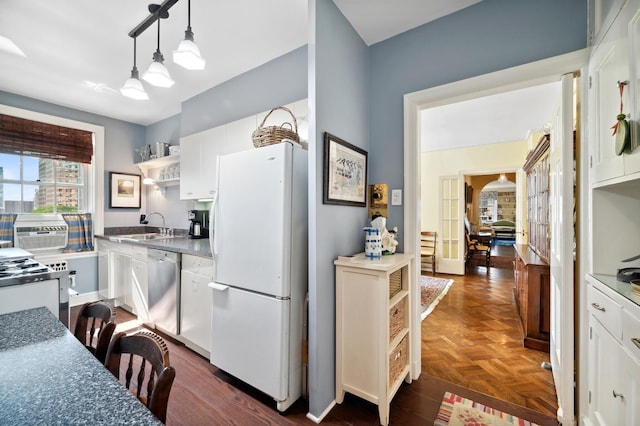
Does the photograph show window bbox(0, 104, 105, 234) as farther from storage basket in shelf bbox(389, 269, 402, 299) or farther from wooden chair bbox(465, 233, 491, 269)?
wooden chair bbox(465, 233, 491, 269)

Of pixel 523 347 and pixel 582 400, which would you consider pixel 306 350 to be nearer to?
pixel 582 400

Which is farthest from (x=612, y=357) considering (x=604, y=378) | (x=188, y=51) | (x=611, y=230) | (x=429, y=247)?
(x=429, y=247)

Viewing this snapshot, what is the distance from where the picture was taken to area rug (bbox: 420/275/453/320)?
138 inches

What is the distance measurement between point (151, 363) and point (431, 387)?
1.89 metres

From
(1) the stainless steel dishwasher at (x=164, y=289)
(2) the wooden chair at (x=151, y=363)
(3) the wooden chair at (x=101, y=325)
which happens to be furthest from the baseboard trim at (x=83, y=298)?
(2) the wooden chair at (x=151, y=363)

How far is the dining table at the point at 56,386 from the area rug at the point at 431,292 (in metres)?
2.96

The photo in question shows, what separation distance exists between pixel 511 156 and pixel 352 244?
183 inches

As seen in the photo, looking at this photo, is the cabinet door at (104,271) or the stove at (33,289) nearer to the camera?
the stove at (33,289)

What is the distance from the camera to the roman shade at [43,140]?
10.3 ft

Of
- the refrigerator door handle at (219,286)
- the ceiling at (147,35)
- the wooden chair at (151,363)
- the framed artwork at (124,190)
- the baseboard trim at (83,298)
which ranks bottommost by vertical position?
the baseboard trim at (83,298)

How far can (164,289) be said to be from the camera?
8.48ft

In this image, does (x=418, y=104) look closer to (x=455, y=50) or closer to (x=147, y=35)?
(x=455, y=50)

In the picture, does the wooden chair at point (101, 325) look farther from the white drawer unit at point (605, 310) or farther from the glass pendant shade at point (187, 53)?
the white drawer unit at point (605, 310)

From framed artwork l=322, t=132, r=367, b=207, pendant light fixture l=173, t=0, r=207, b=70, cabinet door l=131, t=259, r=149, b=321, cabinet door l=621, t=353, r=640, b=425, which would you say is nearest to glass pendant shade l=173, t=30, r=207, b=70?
pendant light fixture l=173, t=0, r=207, b=70
